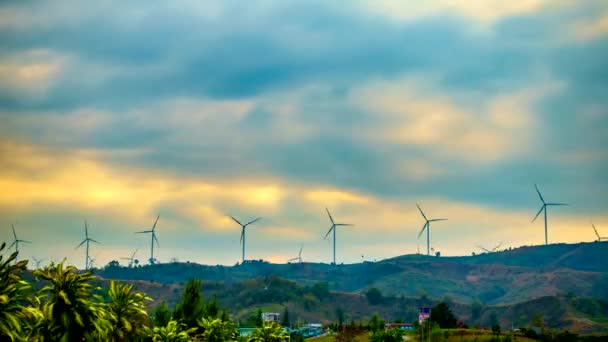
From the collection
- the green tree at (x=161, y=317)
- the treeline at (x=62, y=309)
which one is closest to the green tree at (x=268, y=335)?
the green tree at (x=161, y=317)

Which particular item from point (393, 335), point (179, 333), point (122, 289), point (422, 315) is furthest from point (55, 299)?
point (422, 315)

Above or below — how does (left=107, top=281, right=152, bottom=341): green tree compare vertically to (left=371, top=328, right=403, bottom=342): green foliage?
above

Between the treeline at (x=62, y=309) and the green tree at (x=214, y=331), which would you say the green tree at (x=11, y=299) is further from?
the green tree at (x=214, y=331)

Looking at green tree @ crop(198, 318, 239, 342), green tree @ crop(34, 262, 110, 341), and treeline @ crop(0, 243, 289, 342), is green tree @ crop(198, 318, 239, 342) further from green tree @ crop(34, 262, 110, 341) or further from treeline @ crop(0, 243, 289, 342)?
green tree @ crop(34, 262, 110, 341)

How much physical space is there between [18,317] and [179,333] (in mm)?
37233

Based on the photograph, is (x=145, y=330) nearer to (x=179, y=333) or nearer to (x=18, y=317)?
(x=179, y=333)

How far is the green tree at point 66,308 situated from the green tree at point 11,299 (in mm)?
3180

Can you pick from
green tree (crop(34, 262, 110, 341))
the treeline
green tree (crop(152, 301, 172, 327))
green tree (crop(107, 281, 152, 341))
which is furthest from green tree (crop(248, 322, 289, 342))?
green tree (crop(34, 262, 110, 341))

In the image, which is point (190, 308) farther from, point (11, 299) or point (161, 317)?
point (11, 299)

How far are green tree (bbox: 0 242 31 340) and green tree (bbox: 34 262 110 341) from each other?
10.4 ft

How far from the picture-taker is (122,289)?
76625 mm

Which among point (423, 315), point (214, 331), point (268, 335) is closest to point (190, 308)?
point (214, 331)

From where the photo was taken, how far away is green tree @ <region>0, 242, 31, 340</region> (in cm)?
5697

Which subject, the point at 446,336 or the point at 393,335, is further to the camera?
the point at 446,336
